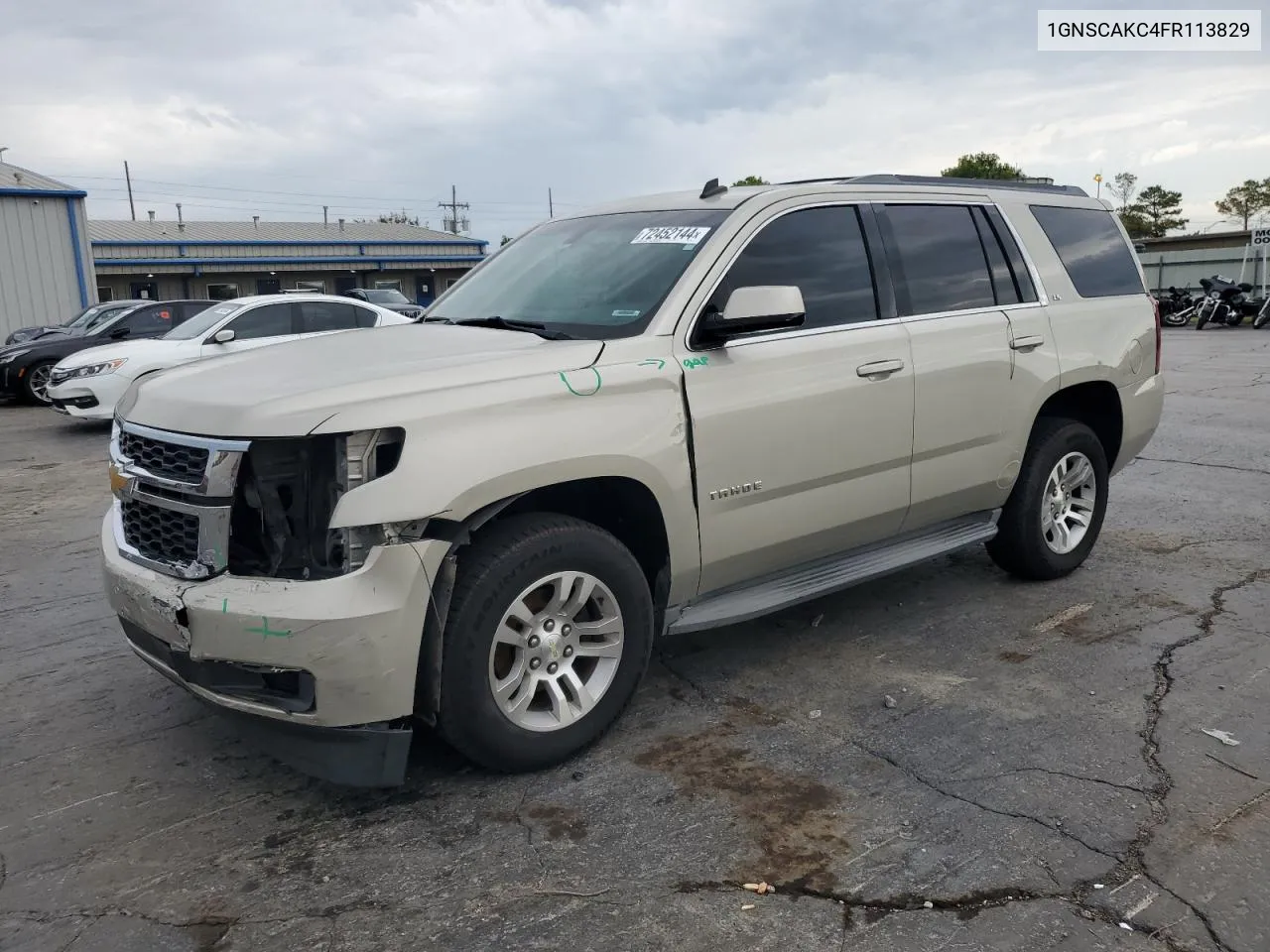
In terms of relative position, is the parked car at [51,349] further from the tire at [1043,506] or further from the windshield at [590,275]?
the tire at [1043,506]

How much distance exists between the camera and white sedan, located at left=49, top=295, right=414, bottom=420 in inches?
482

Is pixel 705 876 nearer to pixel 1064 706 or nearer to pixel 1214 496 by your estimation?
pixel 1064 706

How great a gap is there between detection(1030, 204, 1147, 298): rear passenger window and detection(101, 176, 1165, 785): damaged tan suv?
43 mm

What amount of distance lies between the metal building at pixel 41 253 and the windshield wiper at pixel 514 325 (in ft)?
80.8

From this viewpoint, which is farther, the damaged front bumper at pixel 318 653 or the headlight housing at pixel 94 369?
the headlight housing at pixel 94 369

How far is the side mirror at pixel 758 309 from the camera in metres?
3.67

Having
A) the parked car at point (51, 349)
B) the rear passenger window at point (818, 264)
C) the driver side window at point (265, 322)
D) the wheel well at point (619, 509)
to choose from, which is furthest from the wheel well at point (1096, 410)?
the parked car at point (51, 349)

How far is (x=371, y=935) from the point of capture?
2682 mm

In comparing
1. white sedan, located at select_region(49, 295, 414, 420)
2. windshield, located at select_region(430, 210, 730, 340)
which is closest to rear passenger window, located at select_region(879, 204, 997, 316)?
windshield, located at select_region(430, 210, 730, 340)

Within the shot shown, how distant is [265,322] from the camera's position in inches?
489

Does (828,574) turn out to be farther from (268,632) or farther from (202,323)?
(202,323)

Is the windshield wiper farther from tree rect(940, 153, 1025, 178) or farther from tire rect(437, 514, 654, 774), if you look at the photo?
tree rect(940, 153, 1025, 178)

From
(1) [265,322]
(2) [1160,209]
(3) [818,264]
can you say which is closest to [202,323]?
(1) [265,322]

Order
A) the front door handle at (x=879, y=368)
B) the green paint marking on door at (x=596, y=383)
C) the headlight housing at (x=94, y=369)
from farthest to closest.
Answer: the headlight housing at (x=94, y=369) → the front door handle at (x=879, y=368) → the green paint marking on door at (x=596, y=383)
